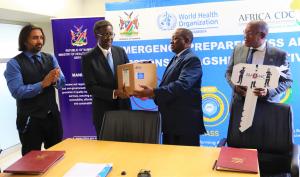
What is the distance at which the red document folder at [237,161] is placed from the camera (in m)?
1.67

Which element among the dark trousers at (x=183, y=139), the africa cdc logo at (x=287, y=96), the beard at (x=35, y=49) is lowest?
the dark trousers at (x=183, y=139)

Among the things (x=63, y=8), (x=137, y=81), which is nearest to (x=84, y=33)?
(x=63, y=8)

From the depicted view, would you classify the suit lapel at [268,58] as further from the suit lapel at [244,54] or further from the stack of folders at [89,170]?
the stack of folders at [89,170]

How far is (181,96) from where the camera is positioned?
2.60 m

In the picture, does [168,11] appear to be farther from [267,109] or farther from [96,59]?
[267,109]

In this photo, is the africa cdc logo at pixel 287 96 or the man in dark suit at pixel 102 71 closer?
the man in dark suit at pixel 102 71

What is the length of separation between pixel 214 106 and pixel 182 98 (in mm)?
1175

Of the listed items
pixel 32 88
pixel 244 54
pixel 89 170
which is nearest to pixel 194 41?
pixel 244 54

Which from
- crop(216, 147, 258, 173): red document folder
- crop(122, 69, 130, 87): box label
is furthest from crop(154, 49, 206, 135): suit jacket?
crop(216, 147, 258, 173): red document folder

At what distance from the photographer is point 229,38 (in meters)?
3.49

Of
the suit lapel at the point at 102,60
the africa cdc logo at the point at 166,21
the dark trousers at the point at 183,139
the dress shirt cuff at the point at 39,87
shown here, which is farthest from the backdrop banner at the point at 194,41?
the dress shirt cuff at the point at 39,87

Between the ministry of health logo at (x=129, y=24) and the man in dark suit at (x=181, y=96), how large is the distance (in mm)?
1156

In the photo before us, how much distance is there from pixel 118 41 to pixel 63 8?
129cm

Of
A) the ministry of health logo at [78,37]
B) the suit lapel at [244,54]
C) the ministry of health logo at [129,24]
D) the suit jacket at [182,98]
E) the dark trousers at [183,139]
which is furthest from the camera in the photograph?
the ministry of health logo at [78,37]
